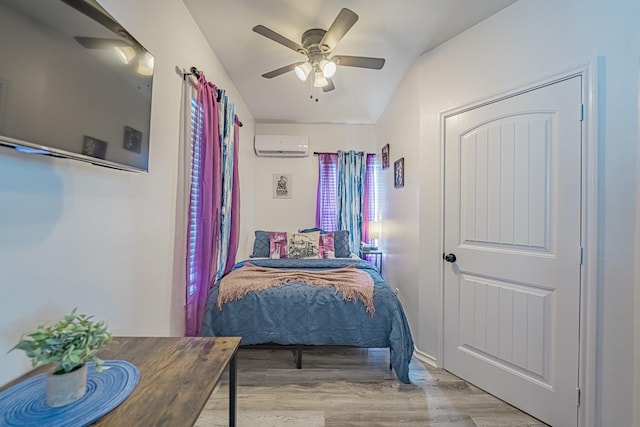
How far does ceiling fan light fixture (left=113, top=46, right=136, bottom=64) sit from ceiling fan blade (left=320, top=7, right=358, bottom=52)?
1.15 m

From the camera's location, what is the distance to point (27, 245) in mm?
846

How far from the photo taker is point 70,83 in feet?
2.77

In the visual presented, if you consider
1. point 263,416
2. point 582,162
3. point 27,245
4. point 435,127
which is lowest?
point 263,416

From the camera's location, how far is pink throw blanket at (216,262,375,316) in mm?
2051

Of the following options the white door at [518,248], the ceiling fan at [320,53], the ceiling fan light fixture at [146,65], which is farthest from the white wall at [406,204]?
the ceiling fan light fixture at [146,65]

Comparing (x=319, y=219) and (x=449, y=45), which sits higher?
(x=449, y=45)

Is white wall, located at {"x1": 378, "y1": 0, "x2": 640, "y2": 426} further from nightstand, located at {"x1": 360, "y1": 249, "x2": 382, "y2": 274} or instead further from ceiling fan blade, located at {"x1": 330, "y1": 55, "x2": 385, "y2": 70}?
nightstand, located at {"x1": 360, "y1": 249, "x2": 382, "y2": 274}

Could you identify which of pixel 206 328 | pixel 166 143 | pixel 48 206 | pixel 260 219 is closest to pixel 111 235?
pixel 48 206

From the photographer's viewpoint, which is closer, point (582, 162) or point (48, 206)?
point (48, 206)

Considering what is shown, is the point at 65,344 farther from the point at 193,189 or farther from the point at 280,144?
the point at 280,144

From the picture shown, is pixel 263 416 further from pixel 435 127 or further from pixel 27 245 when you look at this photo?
pixel 435 127

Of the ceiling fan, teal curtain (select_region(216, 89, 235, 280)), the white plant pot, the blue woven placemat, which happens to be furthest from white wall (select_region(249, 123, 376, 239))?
the white plant pot

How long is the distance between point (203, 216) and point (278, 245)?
1.57 meters

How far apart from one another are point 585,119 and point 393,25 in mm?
1386
